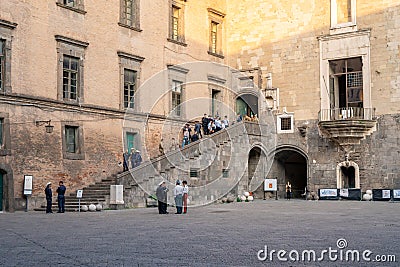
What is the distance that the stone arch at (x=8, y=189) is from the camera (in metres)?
24.4

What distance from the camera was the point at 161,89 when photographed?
33.3 meters

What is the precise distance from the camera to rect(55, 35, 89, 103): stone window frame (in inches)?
1067

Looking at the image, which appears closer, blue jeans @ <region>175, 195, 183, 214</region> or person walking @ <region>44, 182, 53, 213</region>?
blue jeans @ <region>175, 195, 183, 214</region>

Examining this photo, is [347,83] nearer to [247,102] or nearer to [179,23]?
[247,102]

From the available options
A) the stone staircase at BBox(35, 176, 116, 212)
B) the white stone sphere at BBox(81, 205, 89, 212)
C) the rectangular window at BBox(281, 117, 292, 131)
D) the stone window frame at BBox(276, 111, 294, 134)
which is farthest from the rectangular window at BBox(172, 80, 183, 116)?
the white stone sphere at BBox(81, 205, 89, 212)

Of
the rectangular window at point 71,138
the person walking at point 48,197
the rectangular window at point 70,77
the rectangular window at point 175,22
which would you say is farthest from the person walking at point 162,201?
the rectangular window at point 175,22

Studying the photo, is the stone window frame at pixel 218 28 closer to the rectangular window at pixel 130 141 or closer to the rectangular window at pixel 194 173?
the rectangular window at pixel 130 141

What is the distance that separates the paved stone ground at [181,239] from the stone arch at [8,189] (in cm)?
495

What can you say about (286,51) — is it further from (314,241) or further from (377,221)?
(314,241)

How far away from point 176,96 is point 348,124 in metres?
Result: 9.93

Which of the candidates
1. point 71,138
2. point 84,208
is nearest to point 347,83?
point 71,138

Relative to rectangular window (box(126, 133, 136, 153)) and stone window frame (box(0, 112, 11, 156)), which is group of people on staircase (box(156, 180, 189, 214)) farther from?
rectangular window (box(126, 133, 136, 153))

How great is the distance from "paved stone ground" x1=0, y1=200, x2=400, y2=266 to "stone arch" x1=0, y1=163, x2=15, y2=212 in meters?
4.95

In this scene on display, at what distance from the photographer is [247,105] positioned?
129 feet
